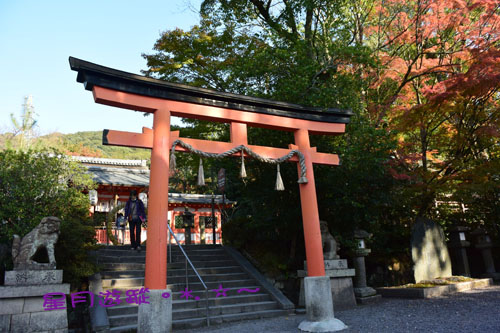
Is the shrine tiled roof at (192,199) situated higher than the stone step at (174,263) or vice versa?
the shrine tiled roof at (192,199)

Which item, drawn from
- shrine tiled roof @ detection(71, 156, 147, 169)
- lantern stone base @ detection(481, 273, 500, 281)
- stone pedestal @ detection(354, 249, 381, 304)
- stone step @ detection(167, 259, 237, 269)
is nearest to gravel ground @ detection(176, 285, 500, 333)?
stone pedestal @ detection(354, 249, 381, 304)

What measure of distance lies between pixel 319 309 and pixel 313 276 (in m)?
0.59

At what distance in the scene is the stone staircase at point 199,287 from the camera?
20.6 ft

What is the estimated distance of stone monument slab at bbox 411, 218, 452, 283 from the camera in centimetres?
963

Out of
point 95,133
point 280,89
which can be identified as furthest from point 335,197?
point 95,133

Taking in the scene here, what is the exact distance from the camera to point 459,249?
37.3 ft

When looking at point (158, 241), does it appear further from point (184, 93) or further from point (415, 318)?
point (415, 318)

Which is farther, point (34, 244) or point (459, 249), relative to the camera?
point (459, 249)

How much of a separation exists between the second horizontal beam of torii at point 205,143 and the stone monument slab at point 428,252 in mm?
4503

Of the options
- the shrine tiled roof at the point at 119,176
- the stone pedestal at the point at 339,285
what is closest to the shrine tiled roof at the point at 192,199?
the shrine tiled roof at the point at 119,176

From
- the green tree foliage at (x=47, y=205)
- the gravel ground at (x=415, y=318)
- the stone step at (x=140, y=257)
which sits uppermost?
the green tree foliage at (x=47, y=205)

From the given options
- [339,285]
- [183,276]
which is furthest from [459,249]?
[183,276]

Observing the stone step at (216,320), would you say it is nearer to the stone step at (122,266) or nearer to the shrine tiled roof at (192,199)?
the stone step at (122,266)

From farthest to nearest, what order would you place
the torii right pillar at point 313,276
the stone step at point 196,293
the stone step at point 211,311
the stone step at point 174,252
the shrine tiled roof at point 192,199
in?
1. the shrine tiled roof at point 192,199
2. the stone step at point 174,252
3. the stone step at point 196,293
4. the stone step at point 211,311
5. the torii right pillar at point 313,276
